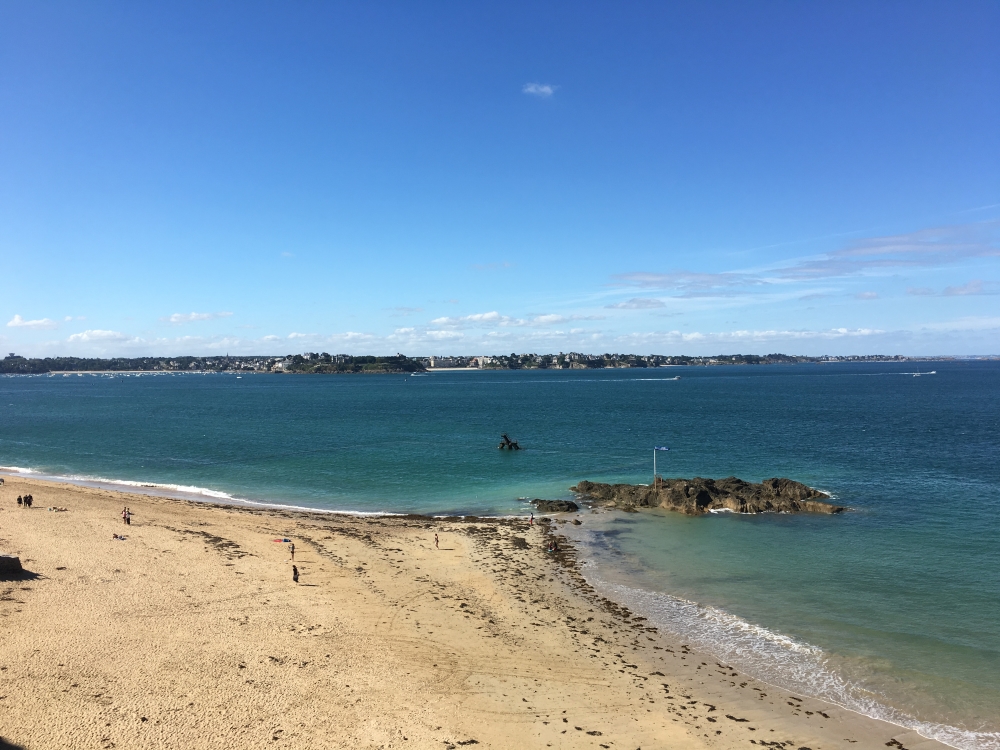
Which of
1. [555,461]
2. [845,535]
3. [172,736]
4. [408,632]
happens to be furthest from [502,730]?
[555,461]

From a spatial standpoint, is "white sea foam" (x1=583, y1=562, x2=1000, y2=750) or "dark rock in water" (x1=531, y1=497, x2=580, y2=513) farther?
"dark rock in water" (x1=531, y1=497, x2=580, y2=513)

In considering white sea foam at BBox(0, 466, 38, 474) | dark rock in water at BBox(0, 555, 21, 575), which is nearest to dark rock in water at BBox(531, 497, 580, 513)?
dark rock in water at BBox(0, 555, 21, 575)

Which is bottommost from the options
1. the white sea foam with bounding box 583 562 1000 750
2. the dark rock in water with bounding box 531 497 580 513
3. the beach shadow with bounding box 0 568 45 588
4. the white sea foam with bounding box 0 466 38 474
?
the white sea foam with bounding box 583 562 1000 750

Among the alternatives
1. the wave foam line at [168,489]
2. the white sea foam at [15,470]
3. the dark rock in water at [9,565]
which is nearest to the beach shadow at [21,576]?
the dark rock in water at [9,565]

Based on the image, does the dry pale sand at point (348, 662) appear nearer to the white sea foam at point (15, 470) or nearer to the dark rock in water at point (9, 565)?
the dark rock in water at point (9, 565)

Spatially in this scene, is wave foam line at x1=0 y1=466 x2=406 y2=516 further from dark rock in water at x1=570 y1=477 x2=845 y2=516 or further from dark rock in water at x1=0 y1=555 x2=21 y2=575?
dark rock in water at x1=0 y1=555 x2=21 y2=575

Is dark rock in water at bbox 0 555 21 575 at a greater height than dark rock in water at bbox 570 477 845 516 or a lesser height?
greater

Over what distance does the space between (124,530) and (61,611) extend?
38.2ft

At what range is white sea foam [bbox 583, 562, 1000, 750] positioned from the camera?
48.9 ft

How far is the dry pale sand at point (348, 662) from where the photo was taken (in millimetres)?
13953

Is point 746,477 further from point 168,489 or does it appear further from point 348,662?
point 168,489

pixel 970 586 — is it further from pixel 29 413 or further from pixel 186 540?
pixel 29 413

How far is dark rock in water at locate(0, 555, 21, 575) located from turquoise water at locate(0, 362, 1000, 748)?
18.3m

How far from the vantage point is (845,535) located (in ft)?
101
